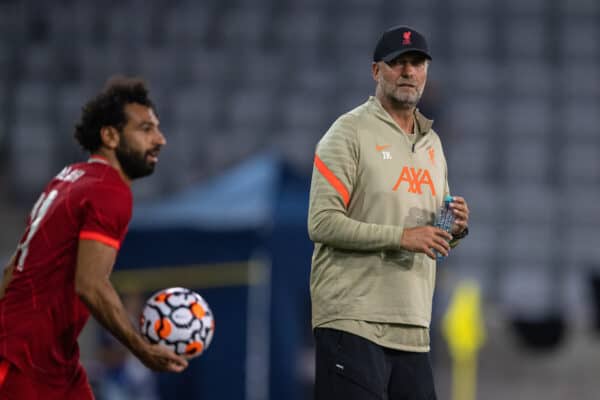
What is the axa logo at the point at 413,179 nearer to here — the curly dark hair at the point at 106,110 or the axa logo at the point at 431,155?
the axa logo at the point at 431,155

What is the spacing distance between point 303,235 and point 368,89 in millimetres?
4600

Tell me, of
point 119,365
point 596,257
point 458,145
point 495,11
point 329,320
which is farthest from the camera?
point 495,11

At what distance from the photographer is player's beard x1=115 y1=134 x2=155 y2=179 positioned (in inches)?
168

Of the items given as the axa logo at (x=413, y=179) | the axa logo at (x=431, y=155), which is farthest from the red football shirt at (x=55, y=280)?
the axa logo at (x=431, y=155)

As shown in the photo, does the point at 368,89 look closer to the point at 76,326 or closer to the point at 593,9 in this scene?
the point at 593,9

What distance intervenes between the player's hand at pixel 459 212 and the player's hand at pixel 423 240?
0.45 feet

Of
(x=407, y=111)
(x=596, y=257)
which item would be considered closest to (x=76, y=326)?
(x=407, y=111)

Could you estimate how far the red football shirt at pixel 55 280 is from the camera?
13.2 feet

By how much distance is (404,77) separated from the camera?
13.0ft

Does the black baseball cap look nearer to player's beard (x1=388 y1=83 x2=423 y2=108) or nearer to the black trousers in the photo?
player's beard (x1=388 y1=83 x2=423 y2=108)

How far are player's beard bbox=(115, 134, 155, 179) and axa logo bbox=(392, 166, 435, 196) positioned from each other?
1036mm

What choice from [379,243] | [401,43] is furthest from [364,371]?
[401,43]

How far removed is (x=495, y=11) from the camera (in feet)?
44.2

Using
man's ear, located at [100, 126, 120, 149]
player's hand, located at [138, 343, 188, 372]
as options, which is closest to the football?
player's hand, located at [138, 343, 188, 372]
